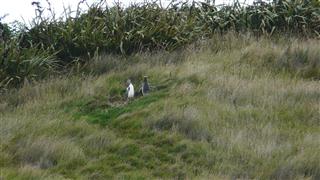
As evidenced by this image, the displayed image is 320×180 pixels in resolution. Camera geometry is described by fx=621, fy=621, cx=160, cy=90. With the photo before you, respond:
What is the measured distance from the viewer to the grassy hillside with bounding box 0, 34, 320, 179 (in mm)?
6406

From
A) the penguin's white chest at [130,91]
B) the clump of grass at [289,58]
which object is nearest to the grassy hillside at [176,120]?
the clump of grass at [289,58]

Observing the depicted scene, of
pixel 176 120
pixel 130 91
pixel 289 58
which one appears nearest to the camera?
pixel 176 120

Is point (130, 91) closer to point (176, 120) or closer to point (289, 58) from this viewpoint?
point (176, 120)

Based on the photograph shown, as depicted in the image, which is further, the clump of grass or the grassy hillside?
the clump of grass

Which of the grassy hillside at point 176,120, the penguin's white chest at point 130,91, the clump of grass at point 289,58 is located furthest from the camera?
the clump of grass at point 289,58

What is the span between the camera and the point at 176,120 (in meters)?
7.55

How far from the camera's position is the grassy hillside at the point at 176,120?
21.0 feet

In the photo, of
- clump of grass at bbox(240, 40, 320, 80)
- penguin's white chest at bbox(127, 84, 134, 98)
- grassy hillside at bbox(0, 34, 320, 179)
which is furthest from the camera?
clump of grass at bbox(240, 40, 320, 80)

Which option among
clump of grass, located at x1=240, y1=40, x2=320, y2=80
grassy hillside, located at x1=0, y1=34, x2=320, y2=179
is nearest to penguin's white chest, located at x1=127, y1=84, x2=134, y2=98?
grassy hillside, located at x1=0, y1=34, x2=320, y2=179

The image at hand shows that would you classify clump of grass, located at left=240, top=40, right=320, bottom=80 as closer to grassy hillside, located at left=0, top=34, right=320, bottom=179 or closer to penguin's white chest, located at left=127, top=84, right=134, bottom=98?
grassy hillside, located at left=0, top=34, right=320, bottom=179

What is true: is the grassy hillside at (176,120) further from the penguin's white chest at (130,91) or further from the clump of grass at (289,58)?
the penguin's white chest at (130,91)

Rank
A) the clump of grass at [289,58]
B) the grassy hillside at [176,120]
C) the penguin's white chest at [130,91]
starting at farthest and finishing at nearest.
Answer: the clump of grass at [289,58], the penguin's white chest at [130,91], the grassy hillside at [176,120]

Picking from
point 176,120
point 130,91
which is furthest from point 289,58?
point 176,120

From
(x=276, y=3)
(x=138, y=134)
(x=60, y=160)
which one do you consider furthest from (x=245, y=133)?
(x=276, y=3)
